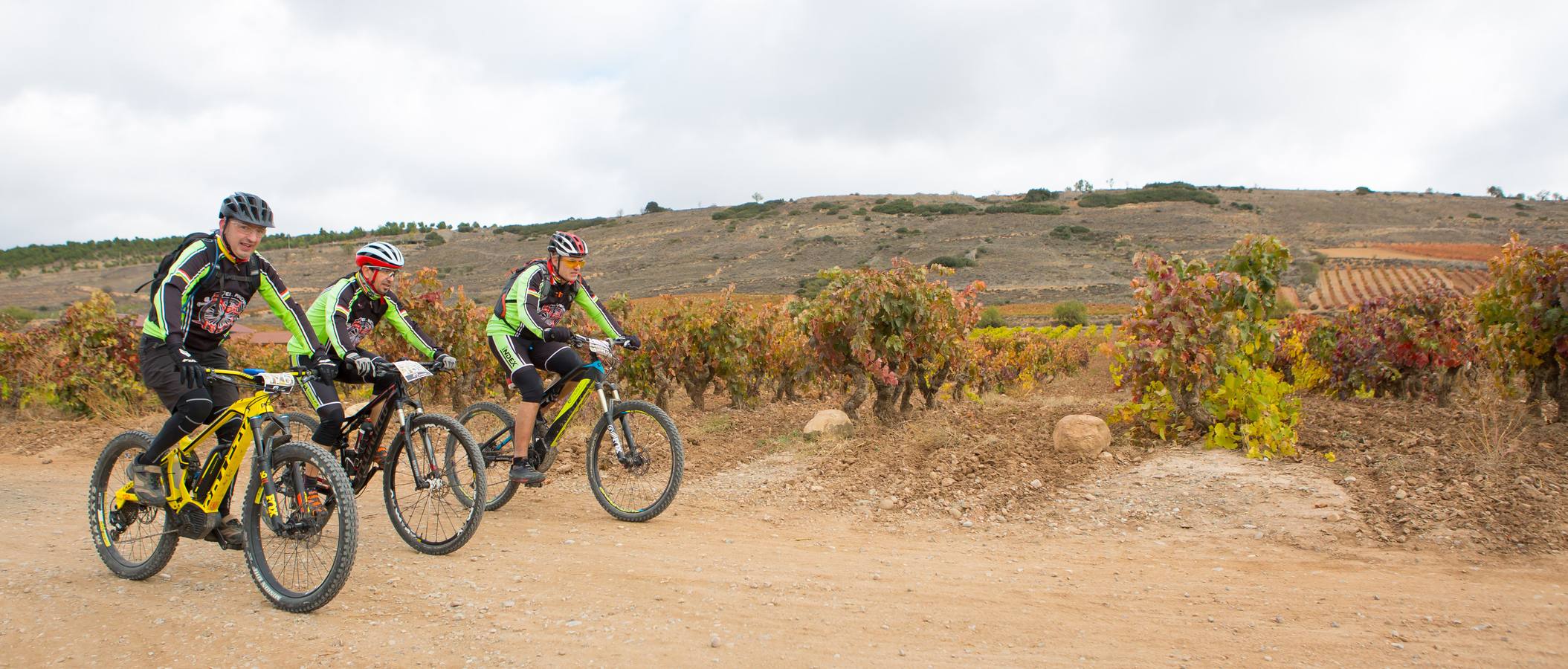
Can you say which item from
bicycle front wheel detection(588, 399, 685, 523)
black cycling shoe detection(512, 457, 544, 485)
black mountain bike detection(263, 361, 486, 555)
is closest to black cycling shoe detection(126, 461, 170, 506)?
black mountain bike detection(263, 361, 486, 555)

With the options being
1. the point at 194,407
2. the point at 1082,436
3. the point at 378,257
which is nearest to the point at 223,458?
the point at 194,407

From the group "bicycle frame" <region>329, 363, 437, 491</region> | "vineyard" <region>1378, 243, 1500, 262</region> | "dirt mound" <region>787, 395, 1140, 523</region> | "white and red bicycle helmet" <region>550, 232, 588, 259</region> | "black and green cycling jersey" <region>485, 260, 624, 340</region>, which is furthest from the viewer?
"vineyard" <region>1378, 243, 1500, 262</region>

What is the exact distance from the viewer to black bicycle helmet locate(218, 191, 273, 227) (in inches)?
184

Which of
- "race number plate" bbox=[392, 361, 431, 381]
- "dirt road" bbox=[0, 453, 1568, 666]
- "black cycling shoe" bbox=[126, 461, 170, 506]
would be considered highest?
"race number plate" bbox=[392, 361, 431, 381]

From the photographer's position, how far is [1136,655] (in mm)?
3844

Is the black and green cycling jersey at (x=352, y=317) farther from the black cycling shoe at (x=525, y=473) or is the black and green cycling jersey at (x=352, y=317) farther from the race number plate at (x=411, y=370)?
the black cycling shoe at (x=525, y=473)

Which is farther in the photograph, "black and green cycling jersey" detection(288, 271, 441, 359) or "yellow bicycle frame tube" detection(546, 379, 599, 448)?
"yellow bicycle frame tube" detection(546, 379, 599, 448)

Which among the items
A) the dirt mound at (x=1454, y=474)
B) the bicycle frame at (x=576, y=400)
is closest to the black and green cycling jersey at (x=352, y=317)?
the bicycle frame at (x=576, y=400)

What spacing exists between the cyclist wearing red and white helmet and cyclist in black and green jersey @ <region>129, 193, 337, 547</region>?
0.36 metres

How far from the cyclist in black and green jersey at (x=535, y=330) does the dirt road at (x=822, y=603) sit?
0.83 meters

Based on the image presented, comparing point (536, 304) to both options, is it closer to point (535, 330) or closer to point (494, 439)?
point (535, 330)

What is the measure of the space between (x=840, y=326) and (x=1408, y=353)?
7137 mm

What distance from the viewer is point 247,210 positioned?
4730 mm

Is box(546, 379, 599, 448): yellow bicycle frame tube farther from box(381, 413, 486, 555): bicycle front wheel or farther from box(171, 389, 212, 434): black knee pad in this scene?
box(171, 389, 212, 434): black knee pad
